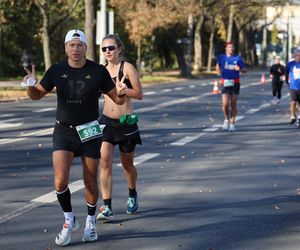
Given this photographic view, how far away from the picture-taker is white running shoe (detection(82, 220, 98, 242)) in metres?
6.43

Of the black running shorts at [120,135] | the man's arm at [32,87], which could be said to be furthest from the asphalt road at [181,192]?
the man's arm at [32,87]

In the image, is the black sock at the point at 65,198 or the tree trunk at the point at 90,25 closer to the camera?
the black sock at the point at 65,198

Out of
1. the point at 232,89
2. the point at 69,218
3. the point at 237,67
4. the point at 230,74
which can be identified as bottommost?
the point at 69,218

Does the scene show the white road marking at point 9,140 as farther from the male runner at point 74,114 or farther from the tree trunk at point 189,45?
the tree trunk at point 189,45

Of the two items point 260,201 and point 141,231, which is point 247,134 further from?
point 141,231

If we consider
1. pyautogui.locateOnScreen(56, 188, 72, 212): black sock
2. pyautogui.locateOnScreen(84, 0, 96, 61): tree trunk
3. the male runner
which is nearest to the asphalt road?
pyautogui.locateOnScreen(56, 188, 72, 212): black sock

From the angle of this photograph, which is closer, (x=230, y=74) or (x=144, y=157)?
(x=144, y=157)

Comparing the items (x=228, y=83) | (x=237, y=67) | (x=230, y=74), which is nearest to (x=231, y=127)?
(x=228, y=83)

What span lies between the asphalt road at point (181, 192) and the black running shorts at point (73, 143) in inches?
29.4

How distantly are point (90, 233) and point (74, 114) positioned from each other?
1009 mm

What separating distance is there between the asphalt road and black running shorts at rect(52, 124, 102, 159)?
0.75m

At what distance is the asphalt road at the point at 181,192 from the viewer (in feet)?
21.8

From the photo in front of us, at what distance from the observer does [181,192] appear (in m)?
8.98

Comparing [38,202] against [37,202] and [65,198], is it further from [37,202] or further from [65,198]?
[65,198]
